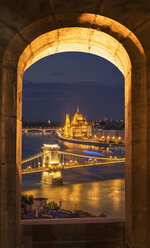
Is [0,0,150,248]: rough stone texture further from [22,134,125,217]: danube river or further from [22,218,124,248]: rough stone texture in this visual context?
[22,134,125,217]: danube river

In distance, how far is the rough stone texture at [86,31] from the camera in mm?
4016

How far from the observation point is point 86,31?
4.49m

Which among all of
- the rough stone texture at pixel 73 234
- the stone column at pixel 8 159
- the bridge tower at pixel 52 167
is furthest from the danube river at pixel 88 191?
the stone column at pixel 8 159

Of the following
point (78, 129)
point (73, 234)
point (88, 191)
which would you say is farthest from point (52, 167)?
point (78, 129)

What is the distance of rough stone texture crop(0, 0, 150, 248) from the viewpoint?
402cm

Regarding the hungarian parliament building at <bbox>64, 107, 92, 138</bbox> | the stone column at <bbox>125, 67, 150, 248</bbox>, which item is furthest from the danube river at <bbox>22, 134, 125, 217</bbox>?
the hungarian parliament building at <bbox>64, 107, 92, 138</bbox>

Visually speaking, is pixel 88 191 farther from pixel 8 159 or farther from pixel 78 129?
pixel 78 129

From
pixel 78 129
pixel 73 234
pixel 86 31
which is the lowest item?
pixel 73 234

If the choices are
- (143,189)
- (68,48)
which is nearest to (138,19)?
(68,48)

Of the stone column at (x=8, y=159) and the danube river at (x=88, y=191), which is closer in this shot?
the stone column at (x=8, y=159)

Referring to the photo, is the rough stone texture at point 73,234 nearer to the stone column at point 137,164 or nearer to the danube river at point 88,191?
the stone column at point 137,164

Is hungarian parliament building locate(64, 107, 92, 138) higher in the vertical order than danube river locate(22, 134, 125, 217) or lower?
higher

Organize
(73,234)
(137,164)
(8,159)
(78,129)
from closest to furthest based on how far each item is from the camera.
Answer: (8,159)
(137,164)
(73,234)
(78,129)

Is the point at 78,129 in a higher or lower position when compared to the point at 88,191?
higher
